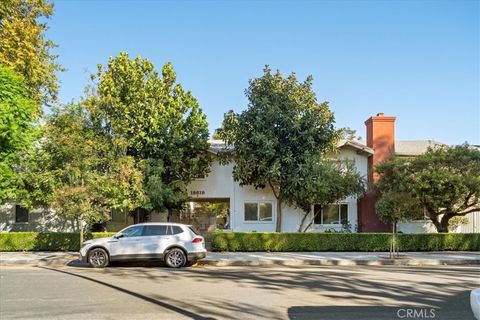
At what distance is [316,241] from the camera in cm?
2273

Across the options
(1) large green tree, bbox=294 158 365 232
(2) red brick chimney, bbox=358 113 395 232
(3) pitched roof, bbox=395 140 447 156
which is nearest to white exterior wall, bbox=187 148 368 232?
(2) red brick chimney, bbox=358 113 395 232

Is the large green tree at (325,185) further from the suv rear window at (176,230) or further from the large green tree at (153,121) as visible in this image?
the suv rear window at (176,230)

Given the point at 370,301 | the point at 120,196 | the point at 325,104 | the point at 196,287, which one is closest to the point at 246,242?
the point at 120,196

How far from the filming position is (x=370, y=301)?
9547mm

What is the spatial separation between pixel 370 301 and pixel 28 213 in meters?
24.0

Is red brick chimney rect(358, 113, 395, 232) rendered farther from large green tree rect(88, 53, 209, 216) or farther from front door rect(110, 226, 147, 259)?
front door rect(110, 226, 147, 259)

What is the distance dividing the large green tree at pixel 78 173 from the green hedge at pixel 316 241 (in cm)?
466

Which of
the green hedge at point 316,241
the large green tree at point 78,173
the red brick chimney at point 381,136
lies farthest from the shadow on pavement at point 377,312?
the red brick chimney at point 381,136

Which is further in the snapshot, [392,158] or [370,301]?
[392,158]

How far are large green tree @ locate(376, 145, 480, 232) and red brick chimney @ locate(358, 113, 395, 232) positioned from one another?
2587mm

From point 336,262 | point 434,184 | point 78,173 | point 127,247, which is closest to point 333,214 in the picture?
point 434,184

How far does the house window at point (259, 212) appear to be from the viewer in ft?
93.8

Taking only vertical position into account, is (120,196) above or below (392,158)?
below

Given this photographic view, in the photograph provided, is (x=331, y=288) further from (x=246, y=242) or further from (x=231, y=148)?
(x=231, y=148)
